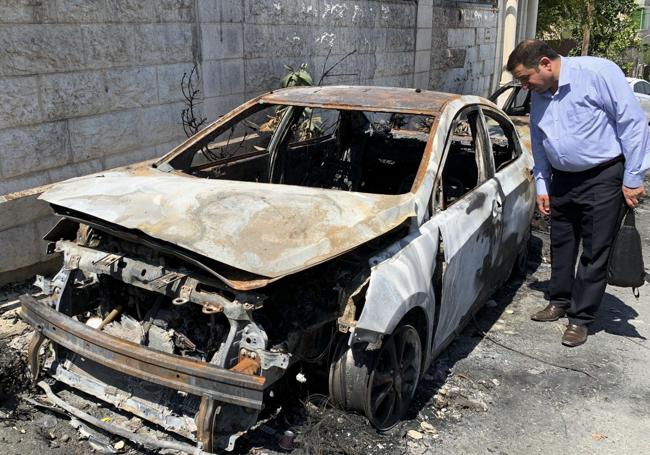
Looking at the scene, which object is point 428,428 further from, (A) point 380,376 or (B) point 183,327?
(B) point 183,327

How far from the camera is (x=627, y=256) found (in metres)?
4.38

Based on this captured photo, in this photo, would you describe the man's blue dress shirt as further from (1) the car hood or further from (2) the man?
(1) the car hood

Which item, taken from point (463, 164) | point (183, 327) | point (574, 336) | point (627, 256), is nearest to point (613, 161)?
point (627, 256)

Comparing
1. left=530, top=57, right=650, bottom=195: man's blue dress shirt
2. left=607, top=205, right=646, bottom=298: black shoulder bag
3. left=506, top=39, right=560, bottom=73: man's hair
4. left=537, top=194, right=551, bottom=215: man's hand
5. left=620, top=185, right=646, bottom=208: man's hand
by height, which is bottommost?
left=607, top=205, right=646, bottom=298: black shoulder bag

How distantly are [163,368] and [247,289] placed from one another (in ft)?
1.61

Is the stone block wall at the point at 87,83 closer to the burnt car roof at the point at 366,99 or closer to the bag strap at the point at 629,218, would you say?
the burnt car roof at the point at 366,99

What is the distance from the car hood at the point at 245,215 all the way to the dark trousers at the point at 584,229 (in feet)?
5.57

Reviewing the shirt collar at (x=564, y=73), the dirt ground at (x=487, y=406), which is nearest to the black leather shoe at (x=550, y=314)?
the dirt ground at (x=487, y=406)

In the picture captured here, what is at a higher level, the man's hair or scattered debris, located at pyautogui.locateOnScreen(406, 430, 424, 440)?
the man's hair

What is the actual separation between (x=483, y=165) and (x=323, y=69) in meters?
5.07

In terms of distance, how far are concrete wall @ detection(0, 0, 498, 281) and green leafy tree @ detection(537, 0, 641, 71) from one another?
1213 cm

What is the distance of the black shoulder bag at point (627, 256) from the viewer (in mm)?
4359

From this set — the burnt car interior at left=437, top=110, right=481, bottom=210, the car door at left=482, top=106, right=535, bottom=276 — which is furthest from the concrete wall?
the car door at left=482, top=106, right=535, bottom=276

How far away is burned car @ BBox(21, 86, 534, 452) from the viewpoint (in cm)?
→ 280
